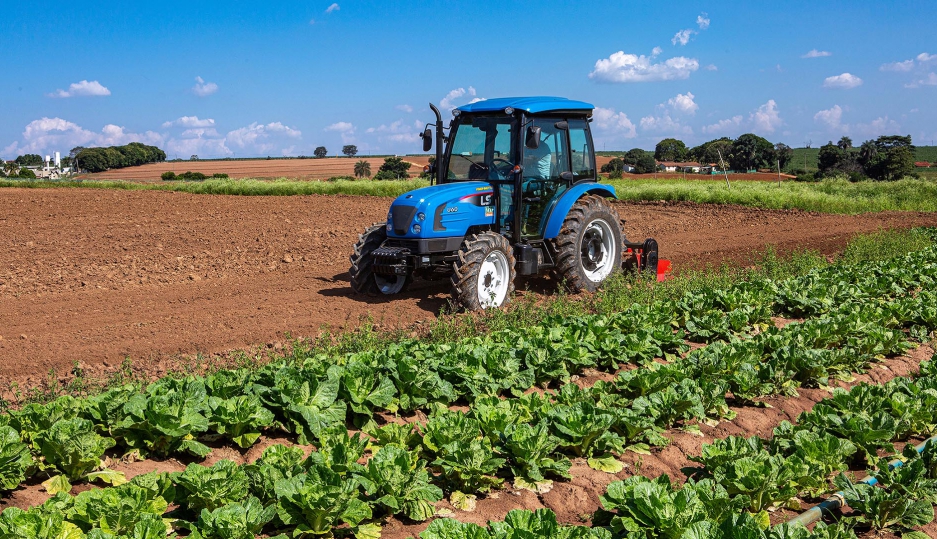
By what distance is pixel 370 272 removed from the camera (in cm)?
915

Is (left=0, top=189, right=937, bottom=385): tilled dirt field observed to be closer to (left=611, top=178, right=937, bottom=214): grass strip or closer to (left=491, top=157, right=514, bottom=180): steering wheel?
(left=611, top=178, right=937, bottom=214): grass strip

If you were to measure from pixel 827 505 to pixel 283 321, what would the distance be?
5.83 metres

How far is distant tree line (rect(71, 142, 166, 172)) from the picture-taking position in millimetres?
52031

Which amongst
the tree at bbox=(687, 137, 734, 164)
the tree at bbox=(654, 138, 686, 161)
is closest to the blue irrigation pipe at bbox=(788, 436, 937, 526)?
the tree at bbox=(687, 137, 734, 164)

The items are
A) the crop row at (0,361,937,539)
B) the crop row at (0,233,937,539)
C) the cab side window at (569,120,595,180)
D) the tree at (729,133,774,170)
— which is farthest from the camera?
the tree at (729,133,774,170)

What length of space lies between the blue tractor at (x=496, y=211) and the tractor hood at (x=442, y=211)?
0.04ft

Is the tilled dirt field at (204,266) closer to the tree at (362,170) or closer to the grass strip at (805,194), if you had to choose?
the grass strip at (805,194)

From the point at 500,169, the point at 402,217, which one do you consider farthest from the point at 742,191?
the point at 402,217

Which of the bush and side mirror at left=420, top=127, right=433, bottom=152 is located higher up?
the bush

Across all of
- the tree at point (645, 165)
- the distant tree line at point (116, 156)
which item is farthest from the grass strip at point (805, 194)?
the distant tree line at point (116, 156)

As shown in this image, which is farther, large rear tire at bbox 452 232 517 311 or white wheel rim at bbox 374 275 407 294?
white wheel rim at bbox 374 275 407 294

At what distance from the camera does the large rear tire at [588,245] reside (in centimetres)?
922

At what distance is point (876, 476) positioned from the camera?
4.25 meters

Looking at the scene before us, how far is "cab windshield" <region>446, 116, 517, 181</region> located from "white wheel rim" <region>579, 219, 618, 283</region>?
5.20 feet
